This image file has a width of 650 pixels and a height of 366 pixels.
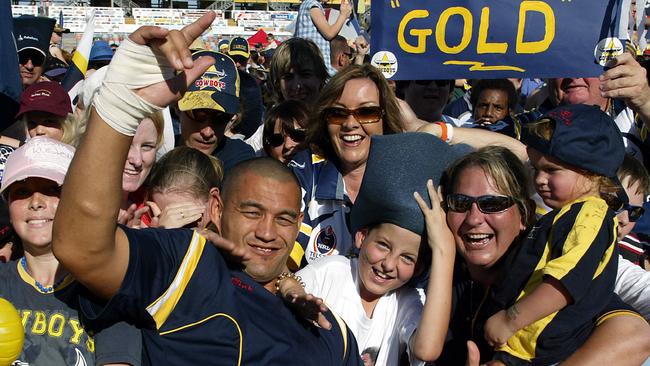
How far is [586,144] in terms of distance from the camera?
10.1ft

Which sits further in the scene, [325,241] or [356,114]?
[356,114]

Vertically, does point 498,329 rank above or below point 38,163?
below

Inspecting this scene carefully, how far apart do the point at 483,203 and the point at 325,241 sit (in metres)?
1.04

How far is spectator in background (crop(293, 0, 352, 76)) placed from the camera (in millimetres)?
8133

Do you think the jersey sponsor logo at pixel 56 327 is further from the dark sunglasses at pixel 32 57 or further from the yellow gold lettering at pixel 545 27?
the dark sunglasses at pixel 32 57

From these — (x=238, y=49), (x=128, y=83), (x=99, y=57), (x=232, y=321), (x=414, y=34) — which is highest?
(x=128, y=83)

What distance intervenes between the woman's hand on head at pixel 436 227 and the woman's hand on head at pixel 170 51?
1.48 metres

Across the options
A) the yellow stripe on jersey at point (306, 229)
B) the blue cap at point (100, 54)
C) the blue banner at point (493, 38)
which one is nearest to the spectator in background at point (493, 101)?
the blue banner at point (493, 38)

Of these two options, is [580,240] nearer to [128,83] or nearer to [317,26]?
[128,83]

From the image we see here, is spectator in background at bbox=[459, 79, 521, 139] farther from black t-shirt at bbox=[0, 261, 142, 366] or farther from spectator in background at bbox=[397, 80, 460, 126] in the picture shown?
black t-shirt at bbox=[0, 261, 142, 366]

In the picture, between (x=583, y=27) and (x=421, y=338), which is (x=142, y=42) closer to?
(x=421, y=338)

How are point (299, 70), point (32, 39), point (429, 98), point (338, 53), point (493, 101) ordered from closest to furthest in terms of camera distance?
point (429, 98), point (299, 70), point (493, 101), point (32, 39), point (338, 53)

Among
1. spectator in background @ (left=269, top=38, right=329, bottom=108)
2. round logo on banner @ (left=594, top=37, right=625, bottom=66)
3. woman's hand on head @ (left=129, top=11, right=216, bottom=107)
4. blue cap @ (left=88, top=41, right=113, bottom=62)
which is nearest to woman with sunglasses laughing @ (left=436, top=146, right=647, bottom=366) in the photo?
round logo on banner @ (left=594, top=37, right=625, bottom=66)

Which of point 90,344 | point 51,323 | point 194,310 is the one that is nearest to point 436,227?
point 194,310
